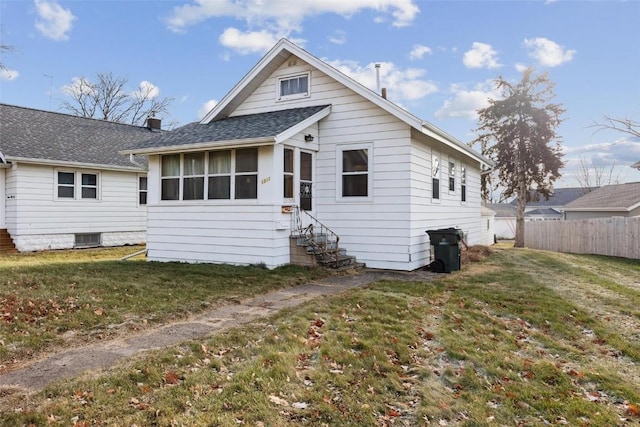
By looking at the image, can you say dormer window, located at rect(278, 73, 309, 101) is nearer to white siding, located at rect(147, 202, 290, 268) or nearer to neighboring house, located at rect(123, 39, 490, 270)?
neighboring house, located at rect(123, 39, 490, 270)

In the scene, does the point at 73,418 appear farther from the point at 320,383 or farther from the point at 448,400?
the point at 448,400

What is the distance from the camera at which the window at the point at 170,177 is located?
476 inches

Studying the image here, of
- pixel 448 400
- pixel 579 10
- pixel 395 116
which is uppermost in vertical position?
pixel 579 10

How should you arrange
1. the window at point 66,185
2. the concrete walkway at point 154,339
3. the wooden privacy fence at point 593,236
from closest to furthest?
the concrete walkway at point 154,339, the window at point 66,185, the wooden privacy fence at point 593,236

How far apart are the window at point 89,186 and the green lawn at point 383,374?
14.0 m

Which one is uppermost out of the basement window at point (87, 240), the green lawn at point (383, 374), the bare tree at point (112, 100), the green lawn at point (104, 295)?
the bare tree at point (112, 100)

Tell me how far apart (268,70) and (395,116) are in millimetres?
4453

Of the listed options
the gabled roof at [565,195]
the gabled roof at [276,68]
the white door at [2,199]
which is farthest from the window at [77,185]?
the gabled roof at [565,195]

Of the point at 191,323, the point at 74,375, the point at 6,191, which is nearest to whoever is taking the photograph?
the point at 74,375

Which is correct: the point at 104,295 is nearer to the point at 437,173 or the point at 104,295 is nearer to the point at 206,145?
the point at 206,145

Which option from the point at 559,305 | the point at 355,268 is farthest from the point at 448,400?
the point at 355,268

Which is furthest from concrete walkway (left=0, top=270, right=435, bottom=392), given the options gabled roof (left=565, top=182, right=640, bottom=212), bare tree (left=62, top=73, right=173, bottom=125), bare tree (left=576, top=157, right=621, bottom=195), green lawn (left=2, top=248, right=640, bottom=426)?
bare tree (left=576, top=157, right=621, bottom=195)

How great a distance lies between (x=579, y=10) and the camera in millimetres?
A: 13383

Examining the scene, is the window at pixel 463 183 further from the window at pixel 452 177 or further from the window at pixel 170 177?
the window at pixel 170 177
